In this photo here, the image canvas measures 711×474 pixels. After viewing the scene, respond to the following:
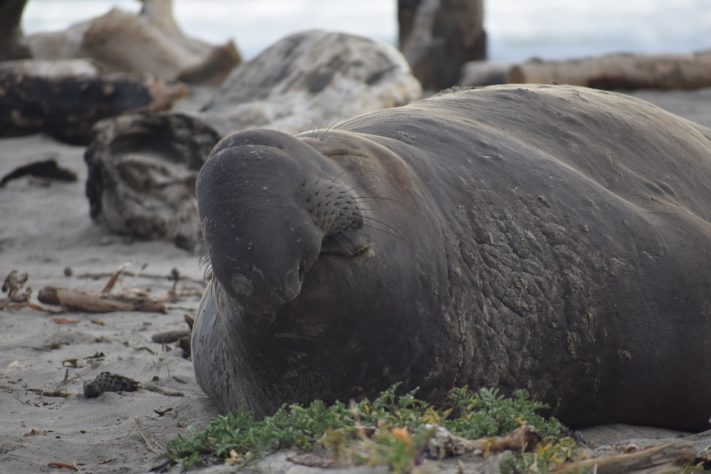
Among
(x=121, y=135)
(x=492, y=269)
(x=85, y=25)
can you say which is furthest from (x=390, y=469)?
(x=85, y=25)

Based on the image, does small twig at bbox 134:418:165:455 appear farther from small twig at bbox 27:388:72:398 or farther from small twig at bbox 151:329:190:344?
small twig at bbox 151:329:190:344

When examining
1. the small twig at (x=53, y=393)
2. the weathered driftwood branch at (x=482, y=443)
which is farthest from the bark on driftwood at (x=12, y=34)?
the weathered driftwood branch at (x=482, y=443)

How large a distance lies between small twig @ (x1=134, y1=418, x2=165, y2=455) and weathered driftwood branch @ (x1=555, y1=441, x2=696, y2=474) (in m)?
1.29

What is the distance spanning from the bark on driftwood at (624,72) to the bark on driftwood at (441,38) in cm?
175

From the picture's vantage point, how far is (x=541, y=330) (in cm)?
363

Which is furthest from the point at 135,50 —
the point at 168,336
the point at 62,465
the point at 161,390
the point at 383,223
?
the point at 383,223

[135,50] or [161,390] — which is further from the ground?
[161,390]

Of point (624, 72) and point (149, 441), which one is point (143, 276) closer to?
point (149, 441)

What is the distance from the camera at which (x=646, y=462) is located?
9.22 feet

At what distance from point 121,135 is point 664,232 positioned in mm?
4725

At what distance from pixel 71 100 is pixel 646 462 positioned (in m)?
8.18

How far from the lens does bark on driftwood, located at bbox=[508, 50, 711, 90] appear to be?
40.5 feet

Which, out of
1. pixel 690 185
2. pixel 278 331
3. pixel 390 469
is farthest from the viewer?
pixel 690 185

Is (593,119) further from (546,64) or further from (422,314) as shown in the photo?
(546,64)
